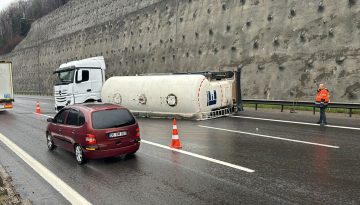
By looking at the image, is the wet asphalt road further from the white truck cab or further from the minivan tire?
the white truck cab

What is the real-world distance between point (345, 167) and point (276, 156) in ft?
5.66

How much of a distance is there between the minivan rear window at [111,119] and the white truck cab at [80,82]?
12.1 meters

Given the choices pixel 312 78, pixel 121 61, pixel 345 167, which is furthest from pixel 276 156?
pixel 121 61

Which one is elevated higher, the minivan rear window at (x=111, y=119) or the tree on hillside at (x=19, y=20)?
the tree on hillside at (x=19, y=20)

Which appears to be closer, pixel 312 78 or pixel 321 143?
pixel 321 143

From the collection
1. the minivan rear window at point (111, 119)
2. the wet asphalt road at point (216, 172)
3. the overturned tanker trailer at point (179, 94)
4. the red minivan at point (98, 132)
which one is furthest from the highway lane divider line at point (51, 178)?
the overturned tanker trailer at point (179, 94)

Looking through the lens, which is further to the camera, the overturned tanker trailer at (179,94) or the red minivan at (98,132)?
the overturned tanker trailer at (179,94)

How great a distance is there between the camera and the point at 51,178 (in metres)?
7.69

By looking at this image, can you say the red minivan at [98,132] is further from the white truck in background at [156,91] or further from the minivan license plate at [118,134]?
the white truck in background at [156,91]

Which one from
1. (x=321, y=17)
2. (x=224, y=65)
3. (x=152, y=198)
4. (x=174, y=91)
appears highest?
(x=321, y=17)

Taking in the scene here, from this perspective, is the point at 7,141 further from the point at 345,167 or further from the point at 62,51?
the point at 62,51

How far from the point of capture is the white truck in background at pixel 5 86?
75.8ft

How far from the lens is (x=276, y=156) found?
29.3 ft

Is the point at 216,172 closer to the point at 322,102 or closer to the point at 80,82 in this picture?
the point at 322,102
